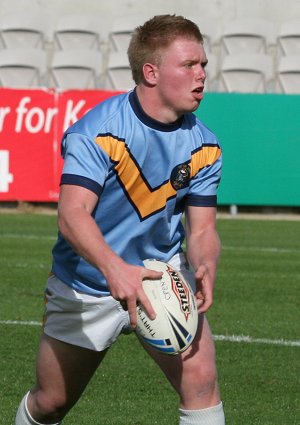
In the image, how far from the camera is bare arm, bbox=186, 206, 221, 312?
15.4ft

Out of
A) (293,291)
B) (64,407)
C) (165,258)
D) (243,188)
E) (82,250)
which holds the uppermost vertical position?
(82,250)

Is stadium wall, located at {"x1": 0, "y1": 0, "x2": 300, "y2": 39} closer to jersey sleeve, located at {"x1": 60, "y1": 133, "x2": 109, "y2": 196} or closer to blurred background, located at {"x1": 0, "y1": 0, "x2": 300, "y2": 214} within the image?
blurred background, located at {"x1": 0, "y1": 0, "x2": 300, "y2": 214}

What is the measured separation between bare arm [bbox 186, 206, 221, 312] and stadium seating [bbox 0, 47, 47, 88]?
1659 cm

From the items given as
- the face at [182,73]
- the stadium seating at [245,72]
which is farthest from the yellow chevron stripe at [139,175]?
the stadium seating at [245,72]

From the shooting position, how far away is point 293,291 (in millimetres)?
10562

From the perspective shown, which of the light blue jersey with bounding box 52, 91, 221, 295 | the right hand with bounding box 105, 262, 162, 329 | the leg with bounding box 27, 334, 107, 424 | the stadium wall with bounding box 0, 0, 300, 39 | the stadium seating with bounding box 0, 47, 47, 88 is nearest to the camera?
the right hand with bounding box 105, 262, 162, 329

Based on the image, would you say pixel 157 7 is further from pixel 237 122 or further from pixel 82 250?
pixel 82 250

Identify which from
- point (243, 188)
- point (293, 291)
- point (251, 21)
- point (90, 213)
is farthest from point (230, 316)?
point (251, 21)

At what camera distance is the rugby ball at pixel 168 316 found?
4.23 meters

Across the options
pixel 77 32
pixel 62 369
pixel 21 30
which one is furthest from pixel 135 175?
pixel 21 30

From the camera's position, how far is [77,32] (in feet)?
72.2

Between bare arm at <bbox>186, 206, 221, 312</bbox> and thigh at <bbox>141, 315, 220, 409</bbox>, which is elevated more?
bare arm at <bbox>186, 206, 221, 312</bbox>

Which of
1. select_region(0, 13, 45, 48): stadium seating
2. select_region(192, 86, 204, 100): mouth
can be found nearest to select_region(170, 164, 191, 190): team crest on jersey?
select_region(192, 86, 204, 100): mouth

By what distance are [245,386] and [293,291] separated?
3.79 meters
